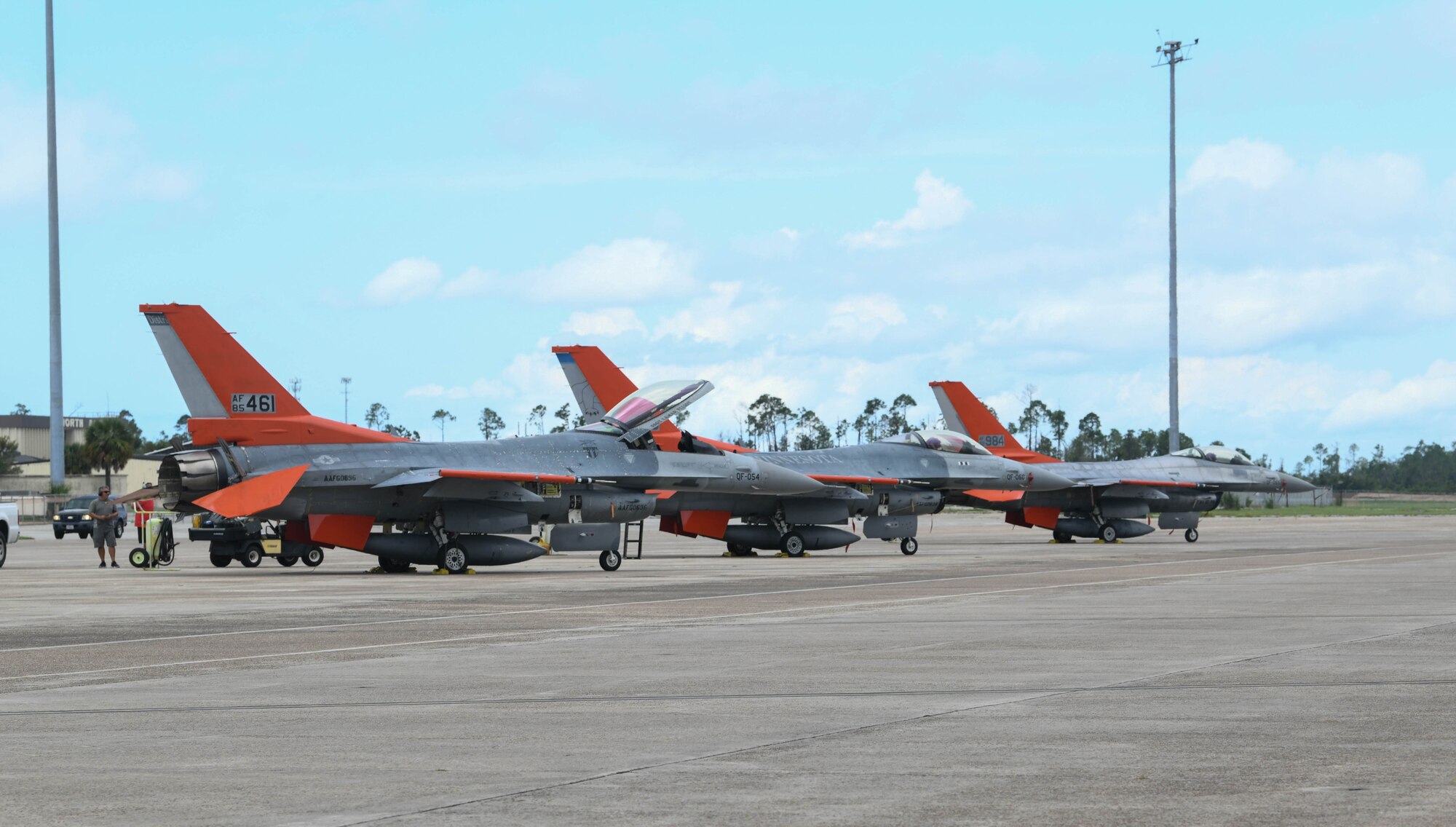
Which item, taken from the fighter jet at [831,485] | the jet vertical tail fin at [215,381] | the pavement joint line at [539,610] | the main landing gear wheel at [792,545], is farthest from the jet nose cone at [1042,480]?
the jet vertical tail fin at [215,381]

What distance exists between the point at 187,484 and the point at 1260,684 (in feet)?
66.0

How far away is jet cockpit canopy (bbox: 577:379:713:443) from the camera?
29609 mm


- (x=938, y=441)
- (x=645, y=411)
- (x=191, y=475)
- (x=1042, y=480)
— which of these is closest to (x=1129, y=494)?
(x=1042, y=480)

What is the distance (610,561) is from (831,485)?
9.22 metres

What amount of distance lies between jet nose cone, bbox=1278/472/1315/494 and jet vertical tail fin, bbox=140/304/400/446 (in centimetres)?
3405

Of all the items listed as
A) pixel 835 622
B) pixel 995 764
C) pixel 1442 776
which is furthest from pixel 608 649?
pixel 1442 776

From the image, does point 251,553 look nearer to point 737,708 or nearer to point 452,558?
point 452,558

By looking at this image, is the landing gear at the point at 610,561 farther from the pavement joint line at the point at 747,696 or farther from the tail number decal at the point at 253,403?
the pavement joint line at the point at 747,696

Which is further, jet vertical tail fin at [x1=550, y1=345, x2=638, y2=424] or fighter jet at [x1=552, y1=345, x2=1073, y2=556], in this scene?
jet vertical tail fin at [x1=550, y1=345, x2=638, y2=424]

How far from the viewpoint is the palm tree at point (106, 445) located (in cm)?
11575

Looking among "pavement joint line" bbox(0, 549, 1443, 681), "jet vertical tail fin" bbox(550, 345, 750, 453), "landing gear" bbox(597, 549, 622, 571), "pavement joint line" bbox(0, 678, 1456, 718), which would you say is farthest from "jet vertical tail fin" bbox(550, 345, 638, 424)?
"pavement joint line" bbox(0, 678, 1456, 718)

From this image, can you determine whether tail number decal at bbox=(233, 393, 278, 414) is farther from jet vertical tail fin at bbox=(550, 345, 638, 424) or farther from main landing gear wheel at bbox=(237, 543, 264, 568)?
jet vertical tail fin at bbox=(550, 345, 638, 424)

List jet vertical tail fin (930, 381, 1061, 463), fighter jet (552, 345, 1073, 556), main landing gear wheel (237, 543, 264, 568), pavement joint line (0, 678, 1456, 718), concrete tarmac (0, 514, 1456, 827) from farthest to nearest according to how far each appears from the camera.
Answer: jet vertical tail fin (930, 381, 1061, 463)
fighter jet (552, 345, 1073, 556)
main landing gear wheel (237, 543, 264, 568)
pavement joint line (0, 678, 1456, 718)
concrete tarmac (0, 514, 1456, 827)

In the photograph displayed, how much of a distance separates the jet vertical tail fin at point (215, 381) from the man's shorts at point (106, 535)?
17.6 feet
